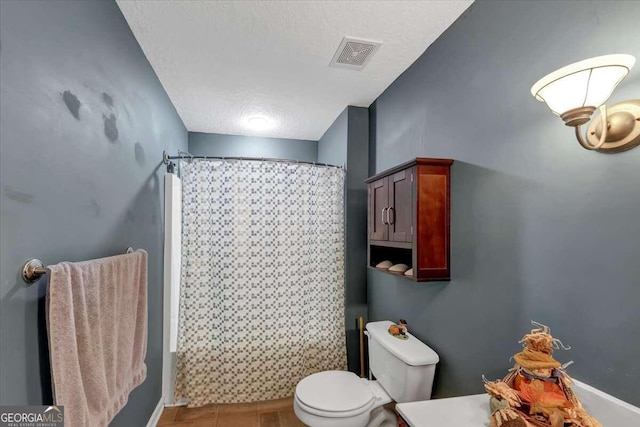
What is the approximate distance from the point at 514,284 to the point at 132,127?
2.01 metres

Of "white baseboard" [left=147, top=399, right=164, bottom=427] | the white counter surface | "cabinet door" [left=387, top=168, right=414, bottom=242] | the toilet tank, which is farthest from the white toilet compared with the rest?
"white baseboard" [left=147, top=399, right=164, bottom=427]

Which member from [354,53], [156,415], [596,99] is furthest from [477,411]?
[156,415]

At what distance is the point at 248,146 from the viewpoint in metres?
3.52

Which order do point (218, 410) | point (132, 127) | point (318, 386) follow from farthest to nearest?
1. point (218, 410)
2. point (318, 386)
3. point (132, 127)

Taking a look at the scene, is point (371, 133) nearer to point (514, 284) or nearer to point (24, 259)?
point (514, 284)

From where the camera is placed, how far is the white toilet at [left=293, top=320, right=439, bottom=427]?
1534 mm

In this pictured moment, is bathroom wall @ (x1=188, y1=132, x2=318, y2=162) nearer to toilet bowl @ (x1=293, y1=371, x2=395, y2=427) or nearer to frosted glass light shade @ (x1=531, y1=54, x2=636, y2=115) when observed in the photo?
toilet bowl @ (x1=293, y1=371, x2=395, y2=427)

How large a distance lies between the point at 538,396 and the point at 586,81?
0.87 m

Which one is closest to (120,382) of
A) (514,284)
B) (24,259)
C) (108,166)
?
(24,259)

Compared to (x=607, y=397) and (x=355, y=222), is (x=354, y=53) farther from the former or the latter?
(x=607, y=397)

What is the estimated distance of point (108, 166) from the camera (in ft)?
4.59

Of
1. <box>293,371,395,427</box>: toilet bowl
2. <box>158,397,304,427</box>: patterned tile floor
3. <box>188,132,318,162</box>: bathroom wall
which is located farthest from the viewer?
<box>188,132,318,162</box>: bathroom wall

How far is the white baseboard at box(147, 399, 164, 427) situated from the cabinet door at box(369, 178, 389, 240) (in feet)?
6.36

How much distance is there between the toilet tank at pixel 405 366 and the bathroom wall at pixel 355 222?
2.48ft
